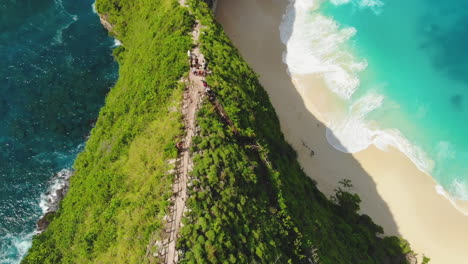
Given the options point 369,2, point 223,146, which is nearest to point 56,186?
point 223,146

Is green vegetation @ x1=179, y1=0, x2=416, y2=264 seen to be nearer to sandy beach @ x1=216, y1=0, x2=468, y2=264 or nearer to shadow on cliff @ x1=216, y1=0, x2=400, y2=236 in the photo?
shadow on cliff @ x1=216, y1=0, x2=400, y2=236

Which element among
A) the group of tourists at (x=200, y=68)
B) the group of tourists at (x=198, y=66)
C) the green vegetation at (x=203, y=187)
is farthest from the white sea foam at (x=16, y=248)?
the group of tourists at (x=198, y=66)

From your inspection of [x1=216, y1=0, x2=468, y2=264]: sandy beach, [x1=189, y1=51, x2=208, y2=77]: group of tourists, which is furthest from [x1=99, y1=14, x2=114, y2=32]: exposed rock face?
[x1=189, y1=51, x2=208, y2=77]: group of tourists

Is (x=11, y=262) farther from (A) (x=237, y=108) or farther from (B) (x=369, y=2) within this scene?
(B) (x=369, y=2)

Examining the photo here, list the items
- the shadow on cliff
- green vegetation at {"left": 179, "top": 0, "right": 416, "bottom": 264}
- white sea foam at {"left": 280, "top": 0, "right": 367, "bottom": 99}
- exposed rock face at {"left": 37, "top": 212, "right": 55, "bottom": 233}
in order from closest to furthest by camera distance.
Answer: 1. green vegetation at {"left": 179, "top": 0, "right": 416, "bottom": 264}
2. exposed rock face at {"left": 37, "top": 212, "right": 55, "bottom": 233}
3. the shadow on cliff
4. white sea foam at {"left": 280, "top": 0, "right": 367, "bottom": 99}

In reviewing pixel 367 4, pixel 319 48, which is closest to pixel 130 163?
pixel 319 48

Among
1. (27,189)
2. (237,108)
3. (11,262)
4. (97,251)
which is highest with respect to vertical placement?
(237,108)

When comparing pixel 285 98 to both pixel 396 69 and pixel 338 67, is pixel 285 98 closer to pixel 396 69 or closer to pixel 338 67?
pixel 338 67
